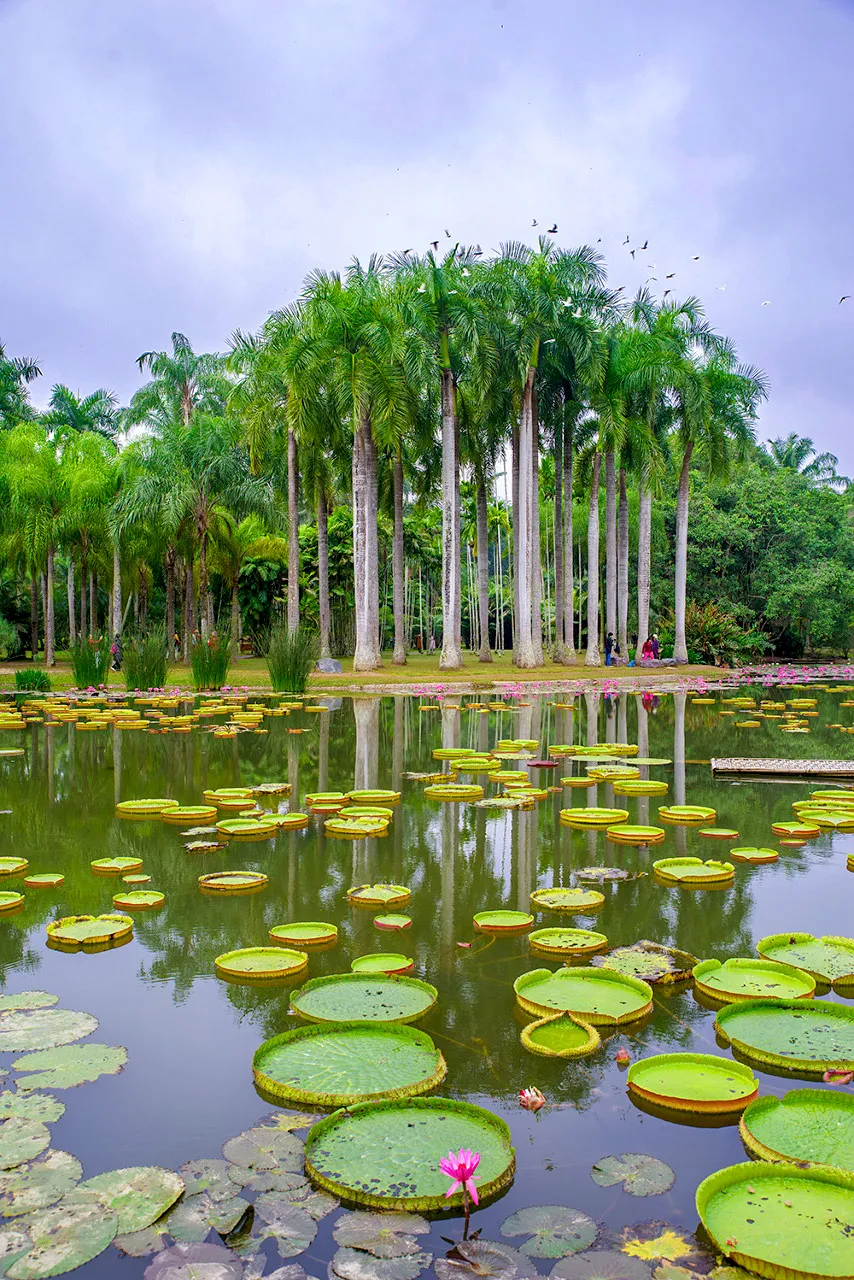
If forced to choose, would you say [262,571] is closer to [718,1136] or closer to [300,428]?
[300,428]

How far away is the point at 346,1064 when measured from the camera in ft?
9.89

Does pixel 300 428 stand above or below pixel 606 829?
above

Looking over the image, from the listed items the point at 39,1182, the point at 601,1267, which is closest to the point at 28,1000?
the point at 39,1182

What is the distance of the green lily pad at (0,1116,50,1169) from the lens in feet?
8.25

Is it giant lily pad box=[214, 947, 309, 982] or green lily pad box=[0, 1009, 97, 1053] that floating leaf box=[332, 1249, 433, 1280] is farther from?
giant lily pad box=[214, 947, 309, 982]

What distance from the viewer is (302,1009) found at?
136 inches

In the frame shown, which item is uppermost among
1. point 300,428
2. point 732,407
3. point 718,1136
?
point 732,407

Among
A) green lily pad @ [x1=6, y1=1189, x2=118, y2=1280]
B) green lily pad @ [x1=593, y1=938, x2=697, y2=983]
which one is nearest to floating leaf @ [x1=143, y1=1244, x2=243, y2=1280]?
green lily pad @ [x1=6, y1=1189, x2=118, y2=1280]

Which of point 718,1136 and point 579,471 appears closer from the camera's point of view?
point 718,1136

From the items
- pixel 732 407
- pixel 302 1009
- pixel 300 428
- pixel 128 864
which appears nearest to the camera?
pixel 302 1009

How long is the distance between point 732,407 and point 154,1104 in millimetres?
30347

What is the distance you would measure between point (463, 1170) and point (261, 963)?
195cm

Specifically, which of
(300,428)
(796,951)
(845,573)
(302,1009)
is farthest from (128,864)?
(845,573)

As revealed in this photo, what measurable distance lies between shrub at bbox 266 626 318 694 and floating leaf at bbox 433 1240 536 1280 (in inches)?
629
